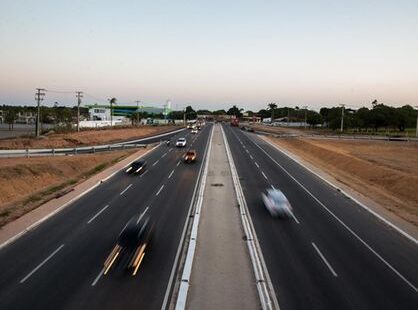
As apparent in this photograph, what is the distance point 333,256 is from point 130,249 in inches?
386

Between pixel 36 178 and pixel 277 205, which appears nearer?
pixel 277 205

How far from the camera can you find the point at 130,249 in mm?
19453

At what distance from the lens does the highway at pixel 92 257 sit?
15.6 meters

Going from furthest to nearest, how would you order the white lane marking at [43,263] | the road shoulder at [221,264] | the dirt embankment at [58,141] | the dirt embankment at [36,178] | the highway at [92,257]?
the dirt embankment at [58,141]
the dirt embankment at [36,178]
the white lane marking at [43,263]
the road shoulder at [221,264]
the highway at [92,257]

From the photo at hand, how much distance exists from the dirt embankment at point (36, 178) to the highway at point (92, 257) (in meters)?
3.20

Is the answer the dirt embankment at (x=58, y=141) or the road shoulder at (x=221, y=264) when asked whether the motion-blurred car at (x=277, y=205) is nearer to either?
the road shoulder at (x=221, y=264)

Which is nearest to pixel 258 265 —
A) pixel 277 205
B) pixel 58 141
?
pixel 277 205

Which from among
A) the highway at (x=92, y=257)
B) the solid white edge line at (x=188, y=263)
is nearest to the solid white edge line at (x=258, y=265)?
the solid white edge line at (x=188, y=263)

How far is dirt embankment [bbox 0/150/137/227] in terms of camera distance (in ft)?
99.7

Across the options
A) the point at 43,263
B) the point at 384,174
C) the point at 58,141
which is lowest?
the point at 43,263

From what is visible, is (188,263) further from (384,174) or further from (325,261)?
(384,174)

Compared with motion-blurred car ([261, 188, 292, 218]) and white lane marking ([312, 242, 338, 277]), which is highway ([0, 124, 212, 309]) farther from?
white lane marking ([312, 242, 338, 277])

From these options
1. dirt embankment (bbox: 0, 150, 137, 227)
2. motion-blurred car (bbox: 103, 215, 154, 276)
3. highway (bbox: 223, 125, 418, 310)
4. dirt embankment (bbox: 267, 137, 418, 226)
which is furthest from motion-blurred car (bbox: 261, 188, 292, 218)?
dirt embankment (bbox: 0, 150, 137, 227)

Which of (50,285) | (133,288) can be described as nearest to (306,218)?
(133,288)
